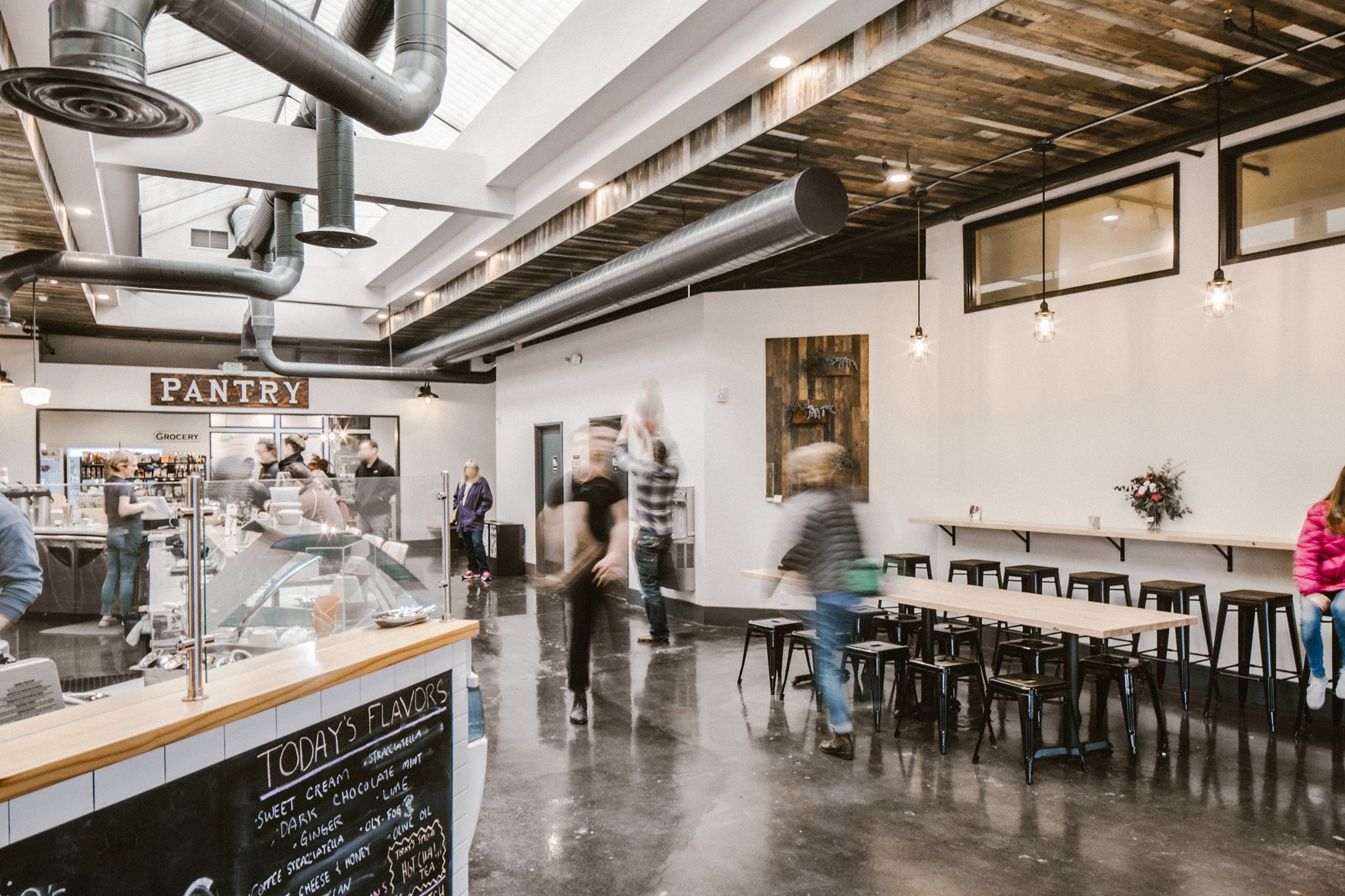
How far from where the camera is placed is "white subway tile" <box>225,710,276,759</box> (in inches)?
78.1

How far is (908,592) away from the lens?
508 centimetres

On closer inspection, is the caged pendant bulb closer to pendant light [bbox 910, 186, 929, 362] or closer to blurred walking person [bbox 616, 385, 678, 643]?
pendant light [bbox 910, 186, 929, 362]

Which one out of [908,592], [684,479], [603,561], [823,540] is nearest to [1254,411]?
[908,592]

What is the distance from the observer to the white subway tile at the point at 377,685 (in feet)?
8.08

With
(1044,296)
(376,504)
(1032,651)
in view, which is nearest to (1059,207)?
(1044,296)

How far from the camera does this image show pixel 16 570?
8.50 ft

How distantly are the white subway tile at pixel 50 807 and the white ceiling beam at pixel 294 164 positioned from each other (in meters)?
5.31

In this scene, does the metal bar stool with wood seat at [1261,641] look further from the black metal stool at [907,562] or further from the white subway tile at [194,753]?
the white subway tile at [194,753]

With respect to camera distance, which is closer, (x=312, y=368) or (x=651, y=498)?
(x=651, y=498)

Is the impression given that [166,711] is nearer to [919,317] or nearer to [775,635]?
[775,635]

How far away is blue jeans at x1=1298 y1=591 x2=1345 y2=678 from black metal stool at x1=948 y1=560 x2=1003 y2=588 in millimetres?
2172

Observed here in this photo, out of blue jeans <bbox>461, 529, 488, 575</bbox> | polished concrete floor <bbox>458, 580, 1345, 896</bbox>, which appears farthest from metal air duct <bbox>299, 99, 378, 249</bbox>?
blue jeans <bbox>461, 529, 488, 575</bbox>

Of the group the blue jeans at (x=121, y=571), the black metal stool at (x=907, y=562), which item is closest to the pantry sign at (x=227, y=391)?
the black metal stool at (x=907, y=562)

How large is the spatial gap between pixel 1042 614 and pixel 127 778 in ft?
13.1
